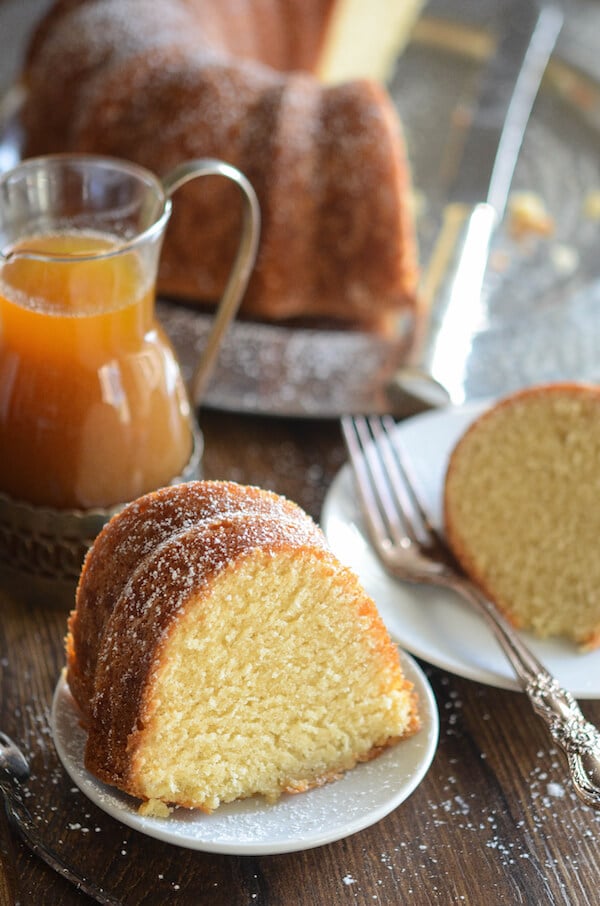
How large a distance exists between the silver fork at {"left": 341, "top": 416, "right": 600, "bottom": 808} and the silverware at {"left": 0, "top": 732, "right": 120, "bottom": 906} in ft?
1.41

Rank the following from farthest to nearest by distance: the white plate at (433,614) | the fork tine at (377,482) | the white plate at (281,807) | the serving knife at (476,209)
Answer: the serving knife at (476,209)
the fork tine at (377,482)
the white plate at (433,614)
the white plate at (281,807)

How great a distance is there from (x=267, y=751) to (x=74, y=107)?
4.66 ft

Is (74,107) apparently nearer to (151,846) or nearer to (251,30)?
(251,30)

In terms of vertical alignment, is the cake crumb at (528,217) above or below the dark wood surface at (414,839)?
below

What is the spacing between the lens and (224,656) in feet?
3.03

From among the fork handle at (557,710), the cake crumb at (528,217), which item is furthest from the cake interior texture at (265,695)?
the cake crumb at (528,217)

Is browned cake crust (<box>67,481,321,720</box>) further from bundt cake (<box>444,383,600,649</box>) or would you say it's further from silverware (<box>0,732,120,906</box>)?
bundt cake (<box>444,383,600,649</box>)

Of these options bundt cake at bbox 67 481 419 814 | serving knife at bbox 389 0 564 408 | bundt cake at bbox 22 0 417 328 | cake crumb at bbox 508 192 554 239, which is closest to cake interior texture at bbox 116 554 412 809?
bundt cake at bbox 67 481 419 814

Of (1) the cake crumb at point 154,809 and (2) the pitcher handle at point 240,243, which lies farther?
(2) the pitcher handle at point 240,243

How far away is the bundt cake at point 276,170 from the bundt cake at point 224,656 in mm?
888

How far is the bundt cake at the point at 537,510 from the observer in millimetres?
1224

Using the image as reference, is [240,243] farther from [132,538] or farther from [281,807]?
[281,807]

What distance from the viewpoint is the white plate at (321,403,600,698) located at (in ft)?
3.74

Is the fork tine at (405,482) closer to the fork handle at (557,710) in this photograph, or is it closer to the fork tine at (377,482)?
the fork tine at (377,482)
